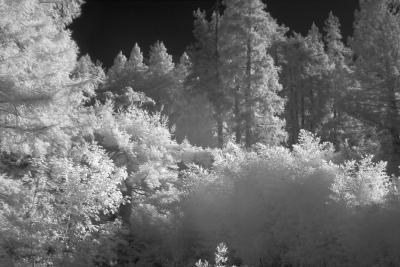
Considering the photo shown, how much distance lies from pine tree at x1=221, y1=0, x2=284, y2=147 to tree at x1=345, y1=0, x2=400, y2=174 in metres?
6.56

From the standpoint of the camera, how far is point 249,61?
27031 mm

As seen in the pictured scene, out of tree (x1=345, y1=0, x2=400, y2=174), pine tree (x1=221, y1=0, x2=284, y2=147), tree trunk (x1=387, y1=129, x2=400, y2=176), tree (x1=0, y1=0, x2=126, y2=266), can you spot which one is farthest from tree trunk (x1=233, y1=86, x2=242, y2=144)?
tree (x1=0, y1=0, x2=126, y2=266)

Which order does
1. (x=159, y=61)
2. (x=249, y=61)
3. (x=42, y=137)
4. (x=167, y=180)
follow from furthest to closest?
(x=159, y=61) < (x=249, y=61) < (x=167, y=180) < (x=42, y=137)

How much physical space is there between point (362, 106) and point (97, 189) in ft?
45.5

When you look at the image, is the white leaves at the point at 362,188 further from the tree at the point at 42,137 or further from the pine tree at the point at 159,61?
the pine tree at the point at 159,61

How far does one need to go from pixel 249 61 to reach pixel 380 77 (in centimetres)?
838

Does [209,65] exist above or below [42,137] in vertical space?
above

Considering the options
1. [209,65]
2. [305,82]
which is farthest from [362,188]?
[305,82]

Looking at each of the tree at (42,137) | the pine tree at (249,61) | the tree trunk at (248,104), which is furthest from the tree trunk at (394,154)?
the tree at (42,137)

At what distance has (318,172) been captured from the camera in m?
12.3

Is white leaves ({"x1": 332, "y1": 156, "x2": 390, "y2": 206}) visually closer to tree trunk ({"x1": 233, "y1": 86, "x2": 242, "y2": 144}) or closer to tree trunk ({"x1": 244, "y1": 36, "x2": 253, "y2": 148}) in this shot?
tree trunk ({"x1": 244, "y1": 36, "x2": 253, "y2": 148})

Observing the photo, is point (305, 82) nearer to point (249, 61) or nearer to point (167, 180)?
point (249, 61)

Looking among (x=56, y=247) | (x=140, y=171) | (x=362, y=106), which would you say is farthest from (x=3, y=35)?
(x=362, y=106)

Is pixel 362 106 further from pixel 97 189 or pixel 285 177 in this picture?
pixel 97 189
